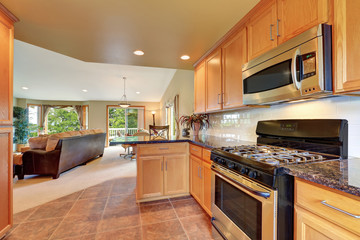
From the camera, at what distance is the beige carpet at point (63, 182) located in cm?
251

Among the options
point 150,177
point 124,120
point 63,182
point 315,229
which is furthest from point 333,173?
point 124,120

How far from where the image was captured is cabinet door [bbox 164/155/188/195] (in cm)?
240

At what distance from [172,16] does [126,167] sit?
3677 millimetres

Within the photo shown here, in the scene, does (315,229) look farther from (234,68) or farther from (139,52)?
(139,52)

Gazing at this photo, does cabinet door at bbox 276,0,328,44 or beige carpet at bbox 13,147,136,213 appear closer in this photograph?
cabinet door at bbox 276,0,328,44

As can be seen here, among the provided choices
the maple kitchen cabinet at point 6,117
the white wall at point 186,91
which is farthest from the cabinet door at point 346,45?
the white wall at point 186,91

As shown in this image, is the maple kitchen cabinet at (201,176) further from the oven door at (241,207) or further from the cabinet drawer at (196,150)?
the oven door at (241,207)

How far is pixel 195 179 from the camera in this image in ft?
7.62

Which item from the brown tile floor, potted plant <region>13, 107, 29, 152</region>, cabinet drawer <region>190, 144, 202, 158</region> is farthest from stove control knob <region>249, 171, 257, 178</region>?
potted plant <region>13, 107, 29, 152</region>

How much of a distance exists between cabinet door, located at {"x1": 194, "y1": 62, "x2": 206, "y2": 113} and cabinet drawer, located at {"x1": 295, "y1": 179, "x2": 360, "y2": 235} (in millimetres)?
1955

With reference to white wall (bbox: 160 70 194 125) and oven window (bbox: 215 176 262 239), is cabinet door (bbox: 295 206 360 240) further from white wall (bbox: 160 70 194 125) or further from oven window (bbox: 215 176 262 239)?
white wall (bbox: 160 70 194 125)

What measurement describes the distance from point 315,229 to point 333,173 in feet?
0.94

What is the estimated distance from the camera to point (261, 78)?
1515 millimetres

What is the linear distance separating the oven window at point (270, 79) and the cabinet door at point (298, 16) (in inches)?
8.6
